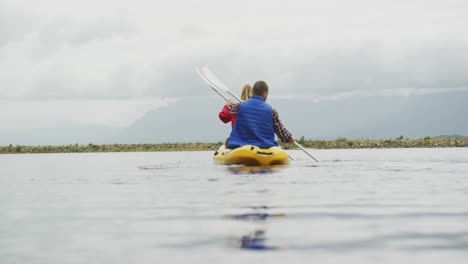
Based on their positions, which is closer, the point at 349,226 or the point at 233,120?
the point at 349,226

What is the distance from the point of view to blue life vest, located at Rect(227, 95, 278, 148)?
1586cm

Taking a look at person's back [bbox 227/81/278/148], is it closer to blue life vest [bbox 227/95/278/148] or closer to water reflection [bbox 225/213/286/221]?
blue life vest [bbox 227/95/278/148]

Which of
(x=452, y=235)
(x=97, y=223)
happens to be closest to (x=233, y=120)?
(x=97, y=223)

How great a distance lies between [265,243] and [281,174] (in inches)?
311

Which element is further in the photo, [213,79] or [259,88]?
[213,79]

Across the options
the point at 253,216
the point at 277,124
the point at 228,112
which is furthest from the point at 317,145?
the point at 253,216

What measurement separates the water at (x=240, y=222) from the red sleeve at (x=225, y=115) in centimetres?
656

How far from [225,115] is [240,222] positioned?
1163cm

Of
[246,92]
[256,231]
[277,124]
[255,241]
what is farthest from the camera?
[246,92]

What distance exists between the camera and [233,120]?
58.2ft

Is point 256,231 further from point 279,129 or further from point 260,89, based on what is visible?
point 279,129

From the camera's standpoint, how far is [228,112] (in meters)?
17.4

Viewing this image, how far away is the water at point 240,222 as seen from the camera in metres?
4.55

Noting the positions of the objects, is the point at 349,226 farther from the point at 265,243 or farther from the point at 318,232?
the point at 265,243
